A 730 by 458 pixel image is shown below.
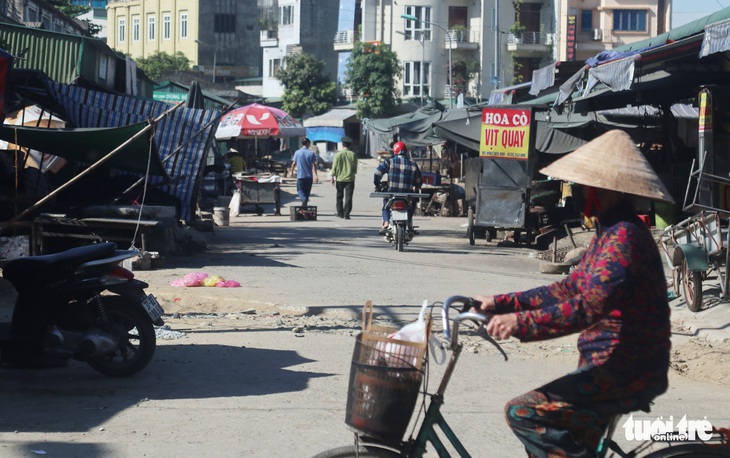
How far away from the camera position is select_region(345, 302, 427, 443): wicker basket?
3285 mm

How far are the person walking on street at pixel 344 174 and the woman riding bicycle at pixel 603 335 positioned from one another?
1888 centimetres

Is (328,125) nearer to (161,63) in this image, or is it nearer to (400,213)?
(161,63)

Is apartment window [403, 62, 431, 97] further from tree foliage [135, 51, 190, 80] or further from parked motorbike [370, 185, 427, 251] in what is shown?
parked motorbike [370, 185, 427, 251]

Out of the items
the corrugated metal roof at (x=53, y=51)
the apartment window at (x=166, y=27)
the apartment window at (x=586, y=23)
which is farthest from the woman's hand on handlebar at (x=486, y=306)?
the apartment window at (x=166, y=27)

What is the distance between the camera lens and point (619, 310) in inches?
133

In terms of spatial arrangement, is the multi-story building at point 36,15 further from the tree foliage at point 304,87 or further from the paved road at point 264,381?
the tree foliage at point 304,87

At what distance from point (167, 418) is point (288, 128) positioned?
22.1 m

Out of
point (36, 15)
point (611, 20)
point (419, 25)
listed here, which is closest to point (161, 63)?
point (419, 25)

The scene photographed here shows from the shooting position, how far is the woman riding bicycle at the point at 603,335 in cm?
332

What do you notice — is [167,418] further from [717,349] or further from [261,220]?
[261,220]

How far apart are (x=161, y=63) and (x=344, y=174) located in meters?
55.4

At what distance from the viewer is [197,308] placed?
9969 mm

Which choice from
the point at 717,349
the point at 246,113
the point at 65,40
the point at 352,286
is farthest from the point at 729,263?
the point at 246,113

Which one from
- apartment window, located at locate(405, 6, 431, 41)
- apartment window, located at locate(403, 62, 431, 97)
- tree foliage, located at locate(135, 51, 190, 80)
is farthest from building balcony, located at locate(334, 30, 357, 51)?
tree foliage, located at locate(135, 51, 190, 80)
